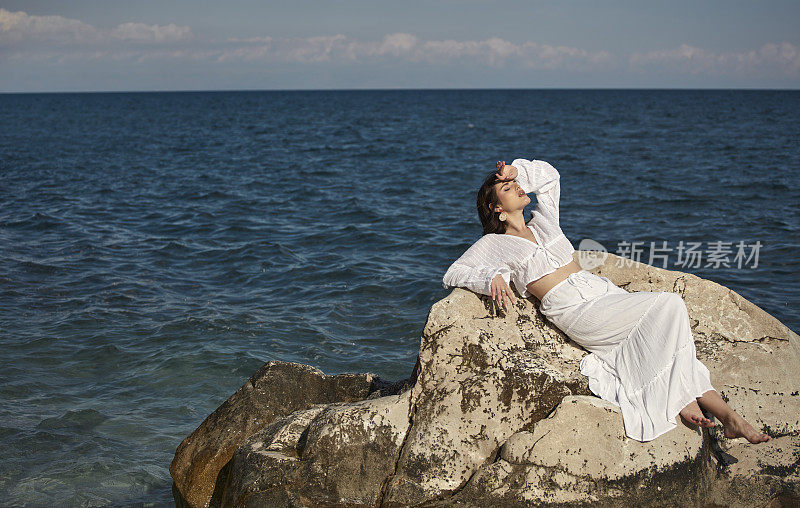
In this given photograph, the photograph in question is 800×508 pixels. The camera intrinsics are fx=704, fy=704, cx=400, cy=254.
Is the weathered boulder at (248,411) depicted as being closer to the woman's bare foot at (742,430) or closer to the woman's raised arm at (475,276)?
the woman's raised arm at (475,276)

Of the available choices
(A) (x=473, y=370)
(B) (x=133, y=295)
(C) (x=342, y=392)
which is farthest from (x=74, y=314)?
(A) (x=473, y=370)

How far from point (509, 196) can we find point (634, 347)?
1.38 metres

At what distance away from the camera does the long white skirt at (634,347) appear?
425 cm

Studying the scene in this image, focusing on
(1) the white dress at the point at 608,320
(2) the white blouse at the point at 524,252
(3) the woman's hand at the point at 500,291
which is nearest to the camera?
(1) the white dress at the point at 608,320

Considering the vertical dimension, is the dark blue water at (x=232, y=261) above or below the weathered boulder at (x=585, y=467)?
below

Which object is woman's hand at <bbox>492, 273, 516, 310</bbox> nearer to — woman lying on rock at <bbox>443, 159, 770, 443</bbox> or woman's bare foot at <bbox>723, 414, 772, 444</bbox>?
woman lying on rock at <bbox>443, 159, 770, 443</bbox>

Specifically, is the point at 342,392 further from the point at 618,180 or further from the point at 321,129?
the point at 321,129

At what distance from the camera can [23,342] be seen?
9.05 metres

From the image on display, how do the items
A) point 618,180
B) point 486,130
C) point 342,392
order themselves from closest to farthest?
point 342,392
point 618,180
point 486,130

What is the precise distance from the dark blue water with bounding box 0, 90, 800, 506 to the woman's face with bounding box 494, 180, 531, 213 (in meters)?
3.56

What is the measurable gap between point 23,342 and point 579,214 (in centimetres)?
1222

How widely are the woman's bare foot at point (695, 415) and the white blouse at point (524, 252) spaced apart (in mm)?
1263

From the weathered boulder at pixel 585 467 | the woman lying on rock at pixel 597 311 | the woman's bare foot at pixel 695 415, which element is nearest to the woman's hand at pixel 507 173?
the woman lying on rock at pixel 597 311

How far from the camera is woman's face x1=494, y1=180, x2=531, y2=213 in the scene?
5.13 metres
